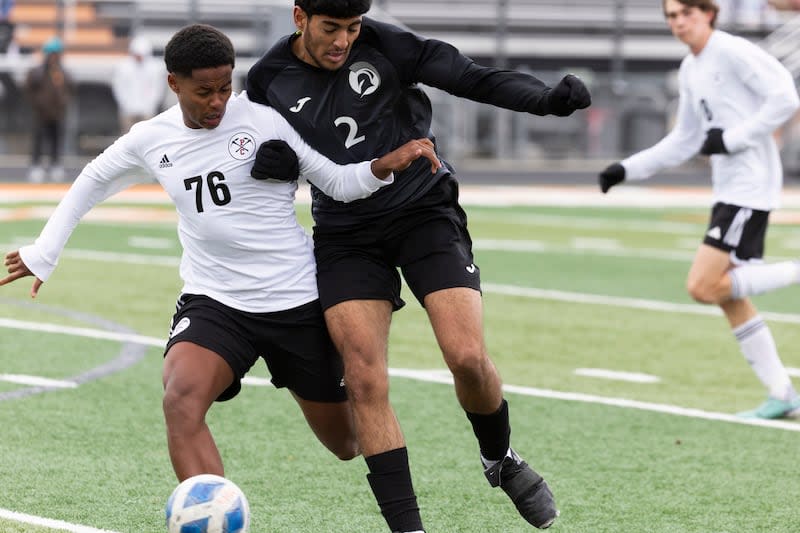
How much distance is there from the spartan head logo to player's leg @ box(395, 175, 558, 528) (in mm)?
487

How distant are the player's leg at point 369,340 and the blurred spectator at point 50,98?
18521mm

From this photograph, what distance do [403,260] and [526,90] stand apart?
32.5 inches

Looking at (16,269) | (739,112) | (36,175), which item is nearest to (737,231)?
(739,112)

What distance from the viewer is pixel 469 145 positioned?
29391mm

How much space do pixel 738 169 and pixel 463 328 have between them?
3245 millimetres

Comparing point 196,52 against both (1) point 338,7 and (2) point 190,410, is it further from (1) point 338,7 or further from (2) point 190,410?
(2) point 190,410

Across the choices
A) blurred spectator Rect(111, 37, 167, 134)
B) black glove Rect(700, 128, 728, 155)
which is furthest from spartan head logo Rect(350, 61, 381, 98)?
blurred spectator Rect(111, 37, 167, 134)

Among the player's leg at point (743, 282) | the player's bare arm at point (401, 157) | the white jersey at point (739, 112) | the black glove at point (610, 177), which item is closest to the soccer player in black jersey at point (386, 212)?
the player's bare arm at point (401, 157)

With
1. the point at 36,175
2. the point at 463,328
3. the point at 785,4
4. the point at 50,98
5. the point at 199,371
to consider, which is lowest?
the point at 36,175

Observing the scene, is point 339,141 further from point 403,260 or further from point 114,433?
point 114,433

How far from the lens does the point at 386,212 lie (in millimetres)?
5480

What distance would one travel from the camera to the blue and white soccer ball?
14.9ft

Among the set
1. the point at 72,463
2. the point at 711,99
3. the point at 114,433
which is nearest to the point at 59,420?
the point at 114,433

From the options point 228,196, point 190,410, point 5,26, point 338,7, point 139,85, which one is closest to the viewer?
point 190,410
